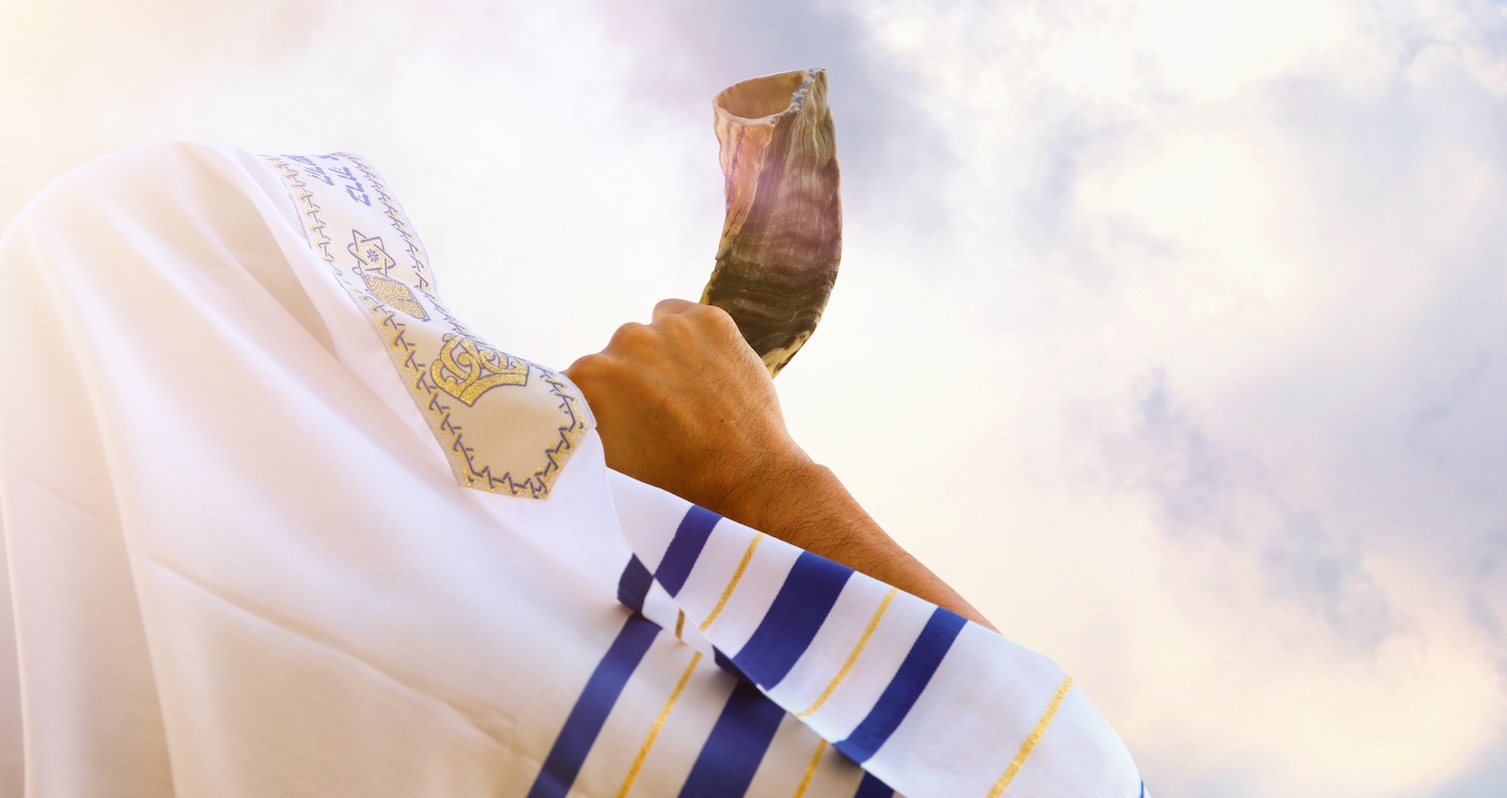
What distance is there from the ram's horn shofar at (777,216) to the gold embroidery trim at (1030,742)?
940 mm

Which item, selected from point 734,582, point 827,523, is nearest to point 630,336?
point 827,523

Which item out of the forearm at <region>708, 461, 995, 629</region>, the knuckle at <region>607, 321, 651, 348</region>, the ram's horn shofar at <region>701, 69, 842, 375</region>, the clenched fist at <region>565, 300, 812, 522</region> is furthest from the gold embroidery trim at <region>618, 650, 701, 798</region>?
the ram's horn shofar at <region>701, 69, 842, 375</region>

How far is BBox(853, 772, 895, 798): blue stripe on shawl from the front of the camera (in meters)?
0.48

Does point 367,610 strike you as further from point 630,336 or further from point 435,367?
point 630,336

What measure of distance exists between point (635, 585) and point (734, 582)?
9 cm

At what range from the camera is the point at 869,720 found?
0.52 metres

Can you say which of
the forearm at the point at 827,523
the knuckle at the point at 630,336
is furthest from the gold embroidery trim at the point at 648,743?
the knuckle at the point at 630,336

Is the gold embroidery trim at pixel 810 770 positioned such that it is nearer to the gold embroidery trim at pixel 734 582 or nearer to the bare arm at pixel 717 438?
the gold embroidery trim at pixel 734 582

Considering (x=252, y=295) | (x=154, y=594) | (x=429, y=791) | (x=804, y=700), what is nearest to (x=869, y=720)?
(x=804, y=700)

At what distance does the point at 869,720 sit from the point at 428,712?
25cm

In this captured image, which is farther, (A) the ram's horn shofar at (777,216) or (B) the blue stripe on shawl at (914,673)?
(A) the ram's horn shofar at (777,216)

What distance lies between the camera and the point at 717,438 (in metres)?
0.93

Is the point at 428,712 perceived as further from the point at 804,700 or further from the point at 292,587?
the point at 804,700

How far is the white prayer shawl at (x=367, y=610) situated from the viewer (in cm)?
48
